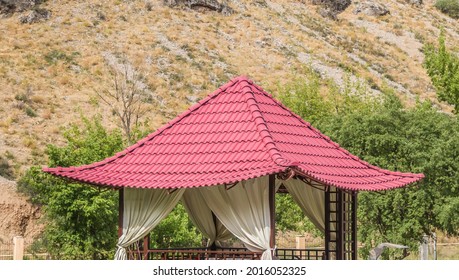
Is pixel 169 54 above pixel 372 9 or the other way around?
the other way around

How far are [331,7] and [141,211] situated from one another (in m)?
61.6

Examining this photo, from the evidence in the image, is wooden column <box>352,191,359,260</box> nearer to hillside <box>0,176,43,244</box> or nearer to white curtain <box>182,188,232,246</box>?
white curtain <box>182,188,232,246</box>

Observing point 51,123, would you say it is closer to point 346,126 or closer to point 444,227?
point 346,126

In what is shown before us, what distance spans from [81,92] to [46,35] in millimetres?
9170

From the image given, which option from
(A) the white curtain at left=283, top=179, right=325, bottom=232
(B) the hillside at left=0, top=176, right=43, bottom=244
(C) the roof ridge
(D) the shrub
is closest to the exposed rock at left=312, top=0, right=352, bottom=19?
(D) the shrub

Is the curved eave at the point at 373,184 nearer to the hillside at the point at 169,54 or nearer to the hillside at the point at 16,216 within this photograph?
the hillside at the point at 16,216

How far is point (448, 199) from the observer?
29.6m

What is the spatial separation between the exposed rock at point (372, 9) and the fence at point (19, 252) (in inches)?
1859

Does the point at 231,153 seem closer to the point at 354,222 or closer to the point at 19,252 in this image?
the point at 354,222

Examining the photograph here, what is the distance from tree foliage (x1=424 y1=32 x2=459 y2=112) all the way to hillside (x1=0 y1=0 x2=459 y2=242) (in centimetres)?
1184

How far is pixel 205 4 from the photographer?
71.1 metres

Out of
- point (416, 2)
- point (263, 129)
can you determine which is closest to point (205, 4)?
point (416, 2)

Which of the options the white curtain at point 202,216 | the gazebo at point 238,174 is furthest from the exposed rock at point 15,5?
the gazebo at point 238,174

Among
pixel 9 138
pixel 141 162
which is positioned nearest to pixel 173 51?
pixel 9 138
